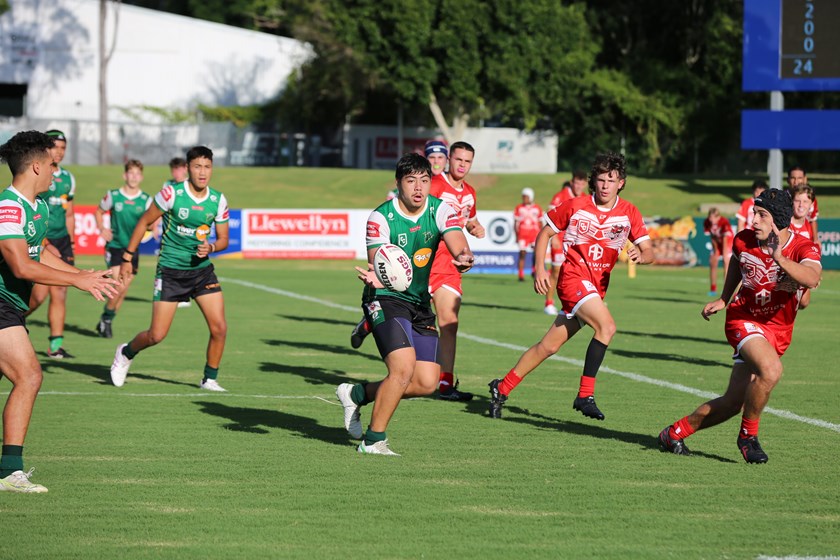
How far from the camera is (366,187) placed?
53.4 m

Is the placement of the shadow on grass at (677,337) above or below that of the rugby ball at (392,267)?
below

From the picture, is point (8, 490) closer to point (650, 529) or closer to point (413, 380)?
point (413, 380)

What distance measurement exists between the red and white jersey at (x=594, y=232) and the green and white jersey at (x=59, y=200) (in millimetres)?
6910

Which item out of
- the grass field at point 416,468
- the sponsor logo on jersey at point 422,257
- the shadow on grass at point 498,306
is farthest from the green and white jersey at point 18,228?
the shadow on grass at point 498,306

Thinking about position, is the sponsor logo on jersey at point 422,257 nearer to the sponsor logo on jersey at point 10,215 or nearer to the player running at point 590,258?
the player running at point 590,258

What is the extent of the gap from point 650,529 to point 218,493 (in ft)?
8.37

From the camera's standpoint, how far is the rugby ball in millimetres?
8258

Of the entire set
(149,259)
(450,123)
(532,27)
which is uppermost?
(532,27)

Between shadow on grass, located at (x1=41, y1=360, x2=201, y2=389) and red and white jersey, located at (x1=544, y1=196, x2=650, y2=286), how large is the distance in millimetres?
4094

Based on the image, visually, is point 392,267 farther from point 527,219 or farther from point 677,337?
point 527,219

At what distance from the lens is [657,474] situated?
316 inches

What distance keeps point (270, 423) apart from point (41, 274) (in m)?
3.16

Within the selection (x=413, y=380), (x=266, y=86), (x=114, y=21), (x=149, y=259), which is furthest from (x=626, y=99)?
(x=413, y=380)

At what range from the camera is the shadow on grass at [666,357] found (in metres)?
14.3
